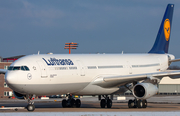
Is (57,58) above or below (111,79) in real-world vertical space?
above

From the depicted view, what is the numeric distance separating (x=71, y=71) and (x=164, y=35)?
48.7ft

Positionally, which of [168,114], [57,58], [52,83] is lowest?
[168,114]

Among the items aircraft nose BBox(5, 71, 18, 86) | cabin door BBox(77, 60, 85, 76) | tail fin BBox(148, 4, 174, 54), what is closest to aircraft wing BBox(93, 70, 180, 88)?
cabin door BBox(77, 60, 85, 76)

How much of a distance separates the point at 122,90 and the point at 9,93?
1633 inches

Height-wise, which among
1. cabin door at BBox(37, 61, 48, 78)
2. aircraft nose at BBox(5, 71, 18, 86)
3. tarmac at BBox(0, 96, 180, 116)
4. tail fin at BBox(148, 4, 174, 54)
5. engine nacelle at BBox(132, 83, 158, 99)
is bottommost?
tarmac at BBox(0, 96, 180, 116)

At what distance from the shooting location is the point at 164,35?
3697 centimetres

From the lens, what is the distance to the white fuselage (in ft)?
77.0

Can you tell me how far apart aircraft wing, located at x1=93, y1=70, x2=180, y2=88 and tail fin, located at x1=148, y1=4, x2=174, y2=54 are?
7.66 meters

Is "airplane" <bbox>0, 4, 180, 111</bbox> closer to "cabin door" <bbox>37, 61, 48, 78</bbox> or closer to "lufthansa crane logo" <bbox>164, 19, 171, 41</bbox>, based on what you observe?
"cabin door" <bbox>37, 61, 48, 78</bbox>

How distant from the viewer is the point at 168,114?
19.2m

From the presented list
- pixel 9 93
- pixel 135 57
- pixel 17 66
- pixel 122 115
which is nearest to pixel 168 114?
pixel 122 115

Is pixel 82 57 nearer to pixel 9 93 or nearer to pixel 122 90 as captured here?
pixel 122 90

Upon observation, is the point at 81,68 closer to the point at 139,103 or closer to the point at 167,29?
the point at 139,103

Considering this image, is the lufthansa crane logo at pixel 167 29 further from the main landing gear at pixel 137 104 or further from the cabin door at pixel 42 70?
the cabin door at pixel 42 70
